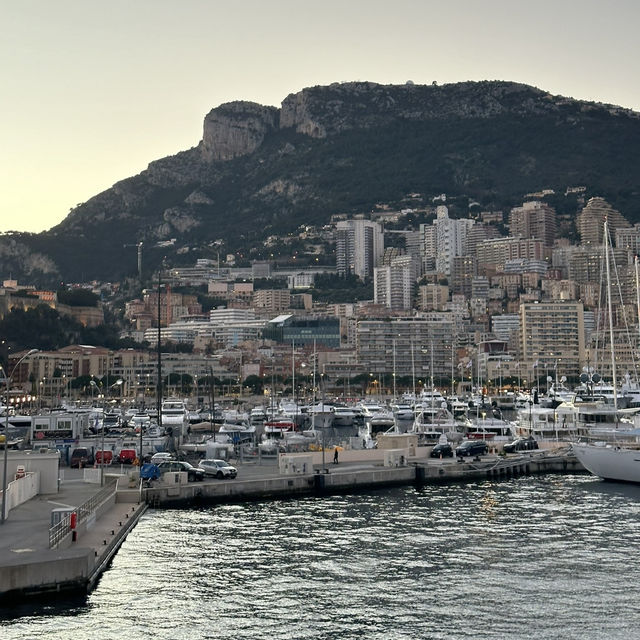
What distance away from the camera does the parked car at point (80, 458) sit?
5800 cm

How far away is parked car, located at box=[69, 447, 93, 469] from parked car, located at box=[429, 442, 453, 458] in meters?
24.3

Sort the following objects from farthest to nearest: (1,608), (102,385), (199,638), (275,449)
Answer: (102,385)
(275,449)
(1,608)
(199,638)

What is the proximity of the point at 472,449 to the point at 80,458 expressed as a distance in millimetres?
27665

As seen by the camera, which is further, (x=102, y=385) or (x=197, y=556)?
(x=102, y=385)

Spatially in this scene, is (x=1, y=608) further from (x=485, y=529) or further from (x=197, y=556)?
(x=485, y=529)

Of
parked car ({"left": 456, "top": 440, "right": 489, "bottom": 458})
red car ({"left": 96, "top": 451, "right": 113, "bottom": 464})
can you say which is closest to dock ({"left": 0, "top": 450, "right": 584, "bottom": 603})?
parked car ({"left": 456, "top": 440, "right": 489, "bottom": 458})

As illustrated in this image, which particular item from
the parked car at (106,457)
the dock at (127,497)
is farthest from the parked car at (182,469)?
the parked car at (106,457)

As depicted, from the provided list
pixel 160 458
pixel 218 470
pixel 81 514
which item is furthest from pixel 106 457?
pixel 81 514

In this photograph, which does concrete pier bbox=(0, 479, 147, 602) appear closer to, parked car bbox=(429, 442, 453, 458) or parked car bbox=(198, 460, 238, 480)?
parked car bbox=(198, 460, 238, 480)

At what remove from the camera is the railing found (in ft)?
104

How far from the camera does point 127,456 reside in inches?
2357

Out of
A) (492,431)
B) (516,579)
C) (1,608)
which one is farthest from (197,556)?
(492,431)

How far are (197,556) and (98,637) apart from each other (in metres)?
10.2

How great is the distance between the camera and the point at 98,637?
2616 cm
